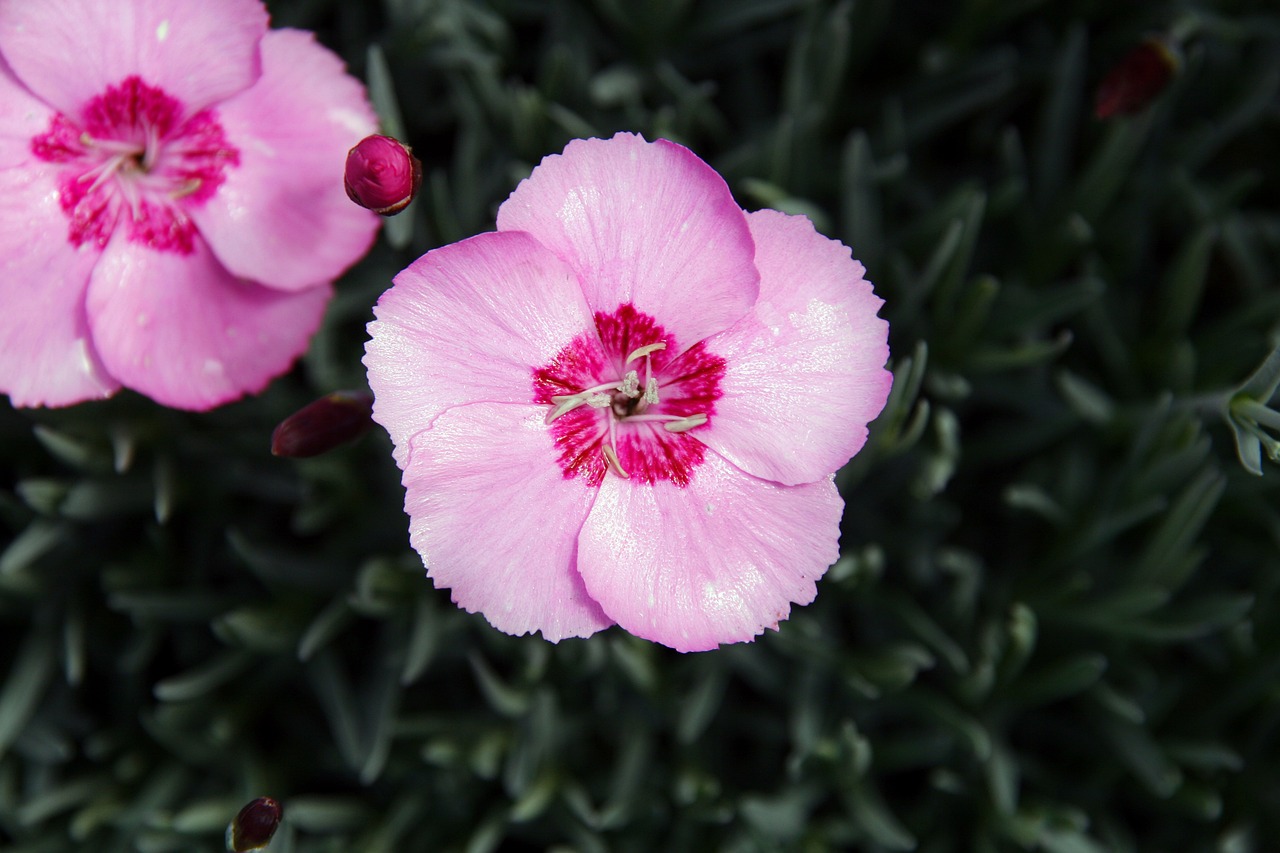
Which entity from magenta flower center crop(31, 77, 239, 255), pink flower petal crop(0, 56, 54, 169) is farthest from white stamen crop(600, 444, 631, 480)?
pink flower petal crop(0, 56, 54, 169)

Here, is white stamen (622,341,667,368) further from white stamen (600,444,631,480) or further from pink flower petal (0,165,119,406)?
pink flower petal (0,165,119,406)

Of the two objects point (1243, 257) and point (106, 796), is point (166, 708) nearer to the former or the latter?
point (106, 796)

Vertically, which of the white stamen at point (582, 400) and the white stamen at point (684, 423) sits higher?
the white stamen at point (582, 400)

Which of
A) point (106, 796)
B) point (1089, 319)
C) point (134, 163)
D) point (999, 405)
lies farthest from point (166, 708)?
point (1089, 319)

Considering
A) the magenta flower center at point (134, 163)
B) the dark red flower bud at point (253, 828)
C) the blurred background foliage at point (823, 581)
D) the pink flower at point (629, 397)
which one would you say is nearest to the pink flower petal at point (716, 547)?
the pink flower at point (629, 397)

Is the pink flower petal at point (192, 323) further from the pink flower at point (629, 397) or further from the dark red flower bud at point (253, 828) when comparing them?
the dark red flower bud at point (253, 828)

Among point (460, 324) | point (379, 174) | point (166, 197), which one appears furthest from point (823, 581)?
point (166, 197)
